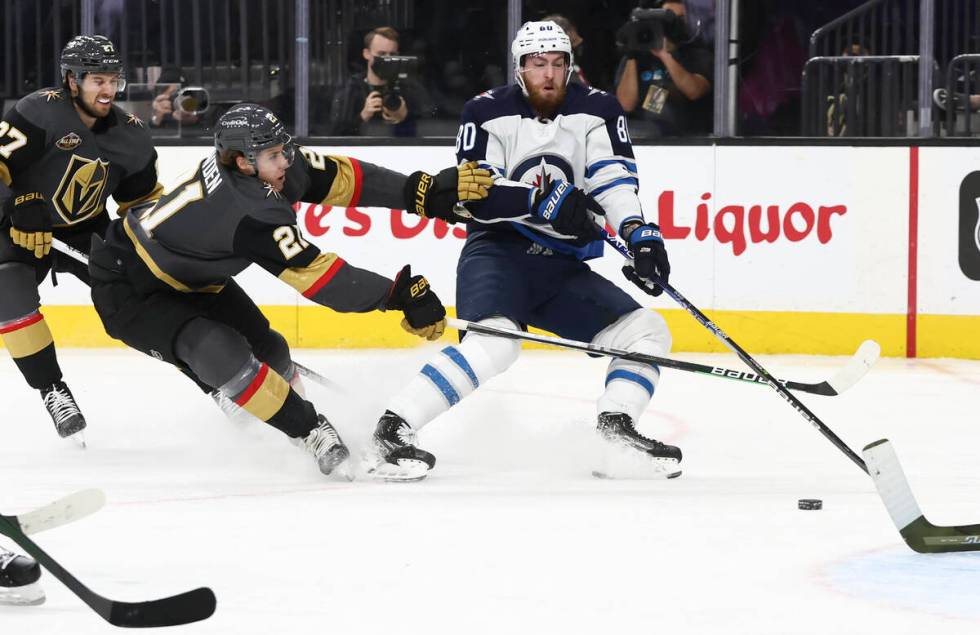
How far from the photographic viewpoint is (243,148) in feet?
11.1

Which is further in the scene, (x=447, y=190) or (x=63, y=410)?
(x=63, y=410)

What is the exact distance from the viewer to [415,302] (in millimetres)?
3354

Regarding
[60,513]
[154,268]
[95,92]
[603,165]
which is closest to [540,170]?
[603,165]

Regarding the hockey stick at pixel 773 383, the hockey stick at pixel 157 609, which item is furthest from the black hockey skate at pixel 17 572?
the hockey stick at pixel 773 383

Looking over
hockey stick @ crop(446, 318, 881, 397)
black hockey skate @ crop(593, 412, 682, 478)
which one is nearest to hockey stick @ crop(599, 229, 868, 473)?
hockey stick @ crop(446, 318, 881, 397)

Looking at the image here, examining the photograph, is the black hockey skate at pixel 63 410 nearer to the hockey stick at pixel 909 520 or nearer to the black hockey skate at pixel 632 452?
the black hockey skate at pixel 632 452

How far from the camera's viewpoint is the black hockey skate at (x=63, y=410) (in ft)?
13.4

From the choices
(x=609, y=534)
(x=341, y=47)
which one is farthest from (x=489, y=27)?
(x=609, y=534)

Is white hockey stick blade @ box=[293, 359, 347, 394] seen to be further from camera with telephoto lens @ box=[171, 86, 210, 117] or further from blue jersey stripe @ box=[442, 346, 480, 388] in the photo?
camera with telephoto lens @ box=[171, 86, 210, 117]

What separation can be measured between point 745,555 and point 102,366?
3.57 meters

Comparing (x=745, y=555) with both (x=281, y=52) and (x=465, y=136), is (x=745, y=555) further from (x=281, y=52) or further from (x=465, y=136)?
(x=281, y=52)

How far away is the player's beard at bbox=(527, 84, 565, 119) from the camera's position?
3.72 meters

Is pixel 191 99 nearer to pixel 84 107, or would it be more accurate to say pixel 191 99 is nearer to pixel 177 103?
pixel 177 103

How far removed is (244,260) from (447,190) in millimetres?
515
